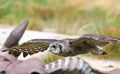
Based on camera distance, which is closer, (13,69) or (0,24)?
(13,69)

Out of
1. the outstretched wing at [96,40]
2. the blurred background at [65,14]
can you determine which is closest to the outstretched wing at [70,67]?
the outstretched wing at [96,40]

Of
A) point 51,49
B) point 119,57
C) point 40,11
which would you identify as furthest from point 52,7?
point 51,49

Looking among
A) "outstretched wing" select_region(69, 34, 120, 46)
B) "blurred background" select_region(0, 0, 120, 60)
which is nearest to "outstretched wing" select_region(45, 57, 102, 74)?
"outstretched wing" select_region(69, 34, 120, 46)

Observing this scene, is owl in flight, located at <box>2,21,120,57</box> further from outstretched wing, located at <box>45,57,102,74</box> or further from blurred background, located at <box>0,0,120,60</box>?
blurred background, located at <box>0,0,120,60</box>

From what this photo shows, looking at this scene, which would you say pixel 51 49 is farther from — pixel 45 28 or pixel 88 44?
pixel 45 28

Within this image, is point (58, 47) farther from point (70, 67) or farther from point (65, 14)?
point (65, 14)

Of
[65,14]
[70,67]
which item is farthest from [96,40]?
[65,14]
